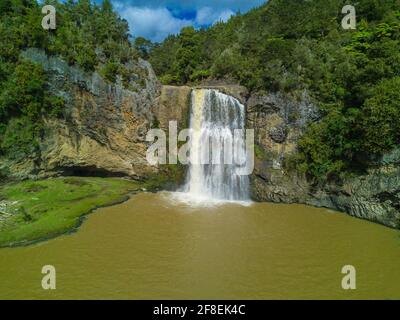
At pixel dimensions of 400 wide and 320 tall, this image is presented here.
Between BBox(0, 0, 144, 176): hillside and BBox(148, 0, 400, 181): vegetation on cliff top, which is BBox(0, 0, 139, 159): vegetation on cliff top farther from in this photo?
BBox(148, 0, 400, 181): vegetation on cliff top

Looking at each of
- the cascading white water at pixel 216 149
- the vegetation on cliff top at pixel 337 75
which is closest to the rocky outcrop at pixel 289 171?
the vegetation on cliff top at pixel 337 75

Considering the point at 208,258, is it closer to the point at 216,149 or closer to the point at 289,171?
→ the point at 289,171

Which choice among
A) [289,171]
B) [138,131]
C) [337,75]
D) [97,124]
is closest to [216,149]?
[289,171]

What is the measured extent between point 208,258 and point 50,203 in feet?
32.8

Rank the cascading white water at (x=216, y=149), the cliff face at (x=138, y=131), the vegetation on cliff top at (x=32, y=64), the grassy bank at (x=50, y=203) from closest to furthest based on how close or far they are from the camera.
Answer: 1. the grassy bank at (x=50, y=203)
2. the vegetation on cliff top at (x=32, y=64)
3. the cliff face at (x=138, y=131)
4. the cascading white water at (x=216, y=149)

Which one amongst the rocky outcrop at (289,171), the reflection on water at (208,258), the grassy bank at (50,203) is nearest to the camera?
the reflection on water at (208,258)

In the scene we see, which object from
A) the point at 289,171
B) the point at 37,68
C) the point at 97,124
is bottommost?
the point at 289,171

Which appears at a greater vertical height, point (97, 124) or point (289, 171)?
point (97, 124)

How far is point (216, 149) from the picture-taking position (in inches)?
888

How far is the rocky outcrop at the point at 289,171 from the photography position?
57.4 ft

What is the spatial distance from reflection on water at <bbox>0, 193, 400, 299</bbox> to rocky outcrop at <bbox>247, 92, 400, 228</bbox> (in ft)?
4.43

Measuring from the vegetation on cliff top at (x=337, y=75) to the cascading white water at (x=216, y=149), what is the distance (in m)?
2.85

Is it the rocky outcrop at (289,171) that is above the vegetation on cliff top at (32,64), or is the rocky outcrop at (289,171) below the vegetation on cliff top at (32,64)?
below

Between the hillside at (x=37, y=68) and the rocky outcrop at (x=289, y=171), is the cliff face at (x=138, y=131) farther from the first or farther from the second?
the hillside at (x=37, y=68)
